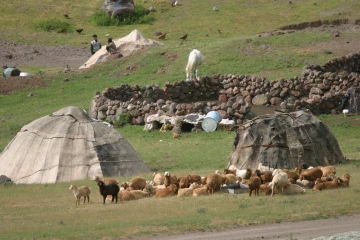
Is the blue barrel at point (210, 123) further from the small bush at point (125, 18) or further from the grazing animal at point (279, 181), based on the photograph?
the small bush at point (125, 18)

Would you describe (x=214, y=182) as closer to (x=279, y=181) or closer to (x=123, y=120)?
(x=279, y=181)

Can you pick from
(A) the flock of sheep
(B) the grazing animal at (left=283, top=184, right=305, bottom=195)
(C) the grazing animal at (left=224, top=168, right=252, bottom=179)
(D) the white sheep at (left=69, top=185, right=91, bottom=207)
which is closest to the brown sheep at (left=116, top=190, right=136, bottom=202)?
(A) the flock of sheep

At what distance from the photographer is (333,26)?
60.2 meters

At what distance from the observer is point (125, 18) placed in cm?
6969

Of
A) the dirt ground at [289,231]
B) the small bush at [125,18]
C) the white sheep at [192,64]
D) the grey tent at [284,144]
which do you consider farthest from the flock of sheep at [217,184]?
the small bush at [125,18]

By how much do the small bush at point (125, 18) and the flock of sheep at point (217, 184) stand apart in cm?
4453

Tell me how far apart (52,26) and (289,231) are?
5057cm

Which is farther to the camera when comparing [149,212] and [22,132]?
[22,132]

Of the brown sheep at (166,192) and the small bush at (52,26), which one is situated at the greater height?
the small bush at (52,26)

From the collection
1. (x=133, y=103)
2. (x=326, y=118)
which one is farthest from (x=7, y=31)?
(x=326, y=118)

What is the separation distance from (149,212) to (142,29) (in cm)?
4578

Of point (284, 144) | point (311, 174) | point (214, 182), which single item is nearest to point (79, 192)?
point (214, 182)

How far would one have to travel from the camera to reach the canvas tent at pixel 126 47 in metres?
54.2

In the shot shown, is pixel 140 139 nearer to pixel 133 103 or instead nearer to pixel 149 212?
pixel 133 103
